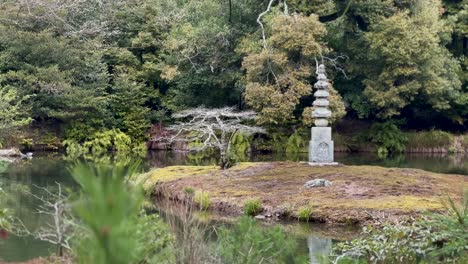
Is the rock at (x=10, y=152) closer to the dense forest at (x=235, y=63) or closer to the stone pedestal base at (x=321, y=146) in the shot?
the dense forest at (x=235, y=63)

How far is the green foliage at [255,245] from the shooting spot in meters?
3.47

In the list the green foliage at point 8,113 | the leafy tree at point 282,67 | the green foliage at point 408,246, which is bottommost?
the green foliage at point 408,246

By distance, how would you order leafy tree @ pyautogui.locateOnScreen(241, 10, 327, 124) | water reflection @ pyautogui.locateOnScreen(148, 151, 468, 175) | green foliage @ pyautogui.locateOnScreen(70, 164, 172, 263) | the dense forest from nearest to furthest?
green foliage @ pyautogui.locateOnScreen(70, 164, 172, 263), water reflection @ pyautogui.locateOnScreen(148, 151, 468, 175), leafy tree @ pyautogui.locateOnScreen(241, 10, 327, 124), the dense forest

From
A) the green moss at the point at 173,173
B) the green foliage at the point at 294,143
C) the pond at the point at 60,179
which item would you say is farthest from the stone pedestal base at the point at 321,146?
the green foliage at the point at 294,143

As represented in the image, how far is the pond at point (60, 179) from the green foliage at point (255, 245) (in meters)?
0.29

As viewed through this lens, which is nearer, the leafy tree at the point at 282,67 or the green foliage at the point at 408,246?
the green foliage at the point at 408,246

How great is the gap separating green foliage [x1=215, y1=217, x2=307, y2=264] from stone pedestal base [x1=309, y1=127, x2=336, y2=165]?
10.5 metres

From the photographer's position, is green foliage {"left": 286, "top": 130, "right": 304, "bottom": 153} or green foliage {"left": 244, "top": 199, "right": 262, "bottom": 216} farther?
green foliage {"left": 286, "top": 130, "right": 304, "bottom": 153}

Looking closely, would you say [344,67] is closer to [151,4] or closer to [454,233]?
[151,4]

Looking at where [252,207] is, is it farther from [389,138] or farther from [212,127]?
[389,138]

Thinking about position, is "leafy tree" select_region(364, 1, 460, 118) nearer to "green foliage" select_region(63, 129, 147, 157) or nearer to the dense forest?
the dense forest

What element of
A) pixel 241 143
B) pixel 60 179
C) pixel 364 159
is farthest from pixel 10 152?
pixel 364 159

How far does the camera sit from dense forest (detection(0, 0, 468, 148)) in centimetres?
2153

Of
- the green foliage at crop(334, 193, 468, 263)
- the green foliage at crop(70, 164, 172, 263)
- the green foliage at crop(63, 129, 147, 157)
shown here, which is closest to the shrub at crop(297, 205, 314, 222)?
the green foliage at crop(334, 193, 468, 263)
